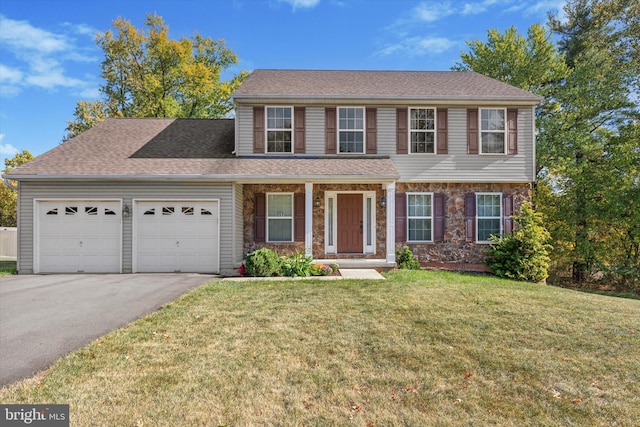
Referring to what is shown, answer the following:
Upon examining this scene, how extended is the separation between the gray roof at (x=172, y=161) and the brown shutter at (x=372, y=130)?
18.9 inches

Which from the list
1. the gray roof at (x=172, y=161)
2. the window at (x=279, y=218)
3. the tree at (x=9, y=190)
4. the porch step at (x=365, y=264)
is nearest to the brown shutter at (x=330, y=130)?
the gray roof at (x=172, y=161)

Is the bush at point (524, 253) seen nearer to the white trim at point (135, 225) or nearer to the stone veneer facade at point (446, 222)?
the stone veneer facade at point (446, 222)

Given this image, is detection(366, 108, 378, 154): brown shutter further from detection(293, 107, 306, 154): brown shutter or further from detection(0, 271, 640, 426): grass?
detection(0, 271, 640, 426): grass

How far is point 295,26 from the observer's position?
1412 cm

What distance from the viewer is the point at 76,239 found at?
971 cm

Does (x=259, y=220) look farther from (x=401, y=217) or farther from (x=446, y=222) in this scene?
(x=446, y=222)

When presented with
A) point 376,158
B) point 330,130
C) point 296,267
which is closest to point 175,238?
point 296,267

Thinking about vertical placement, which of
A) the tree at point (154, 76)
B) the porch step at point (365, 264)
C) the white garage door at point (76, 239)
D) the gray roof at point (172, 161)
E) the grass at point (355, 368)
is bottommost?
the grass at point (355, 368)

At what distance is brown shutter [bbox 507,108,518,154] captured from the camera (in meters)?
11.2

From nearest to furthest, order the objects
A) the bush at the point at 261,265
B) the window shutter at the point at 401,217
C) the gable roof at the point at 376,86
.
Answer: the bush at the point at 261,265, the gable roof at the point at 376,86, the window shutter at the point at 401,217

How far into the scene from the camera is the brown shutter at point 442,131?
36.7ft

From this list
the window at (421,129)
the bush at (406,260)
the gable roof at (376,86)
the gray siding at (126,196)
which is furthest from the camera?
the window at (421,129)

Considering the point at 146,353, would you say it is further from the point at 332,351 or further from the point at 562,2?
the point at 562,2

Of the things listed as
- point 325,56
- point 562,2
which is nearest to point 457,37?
point 562,2
